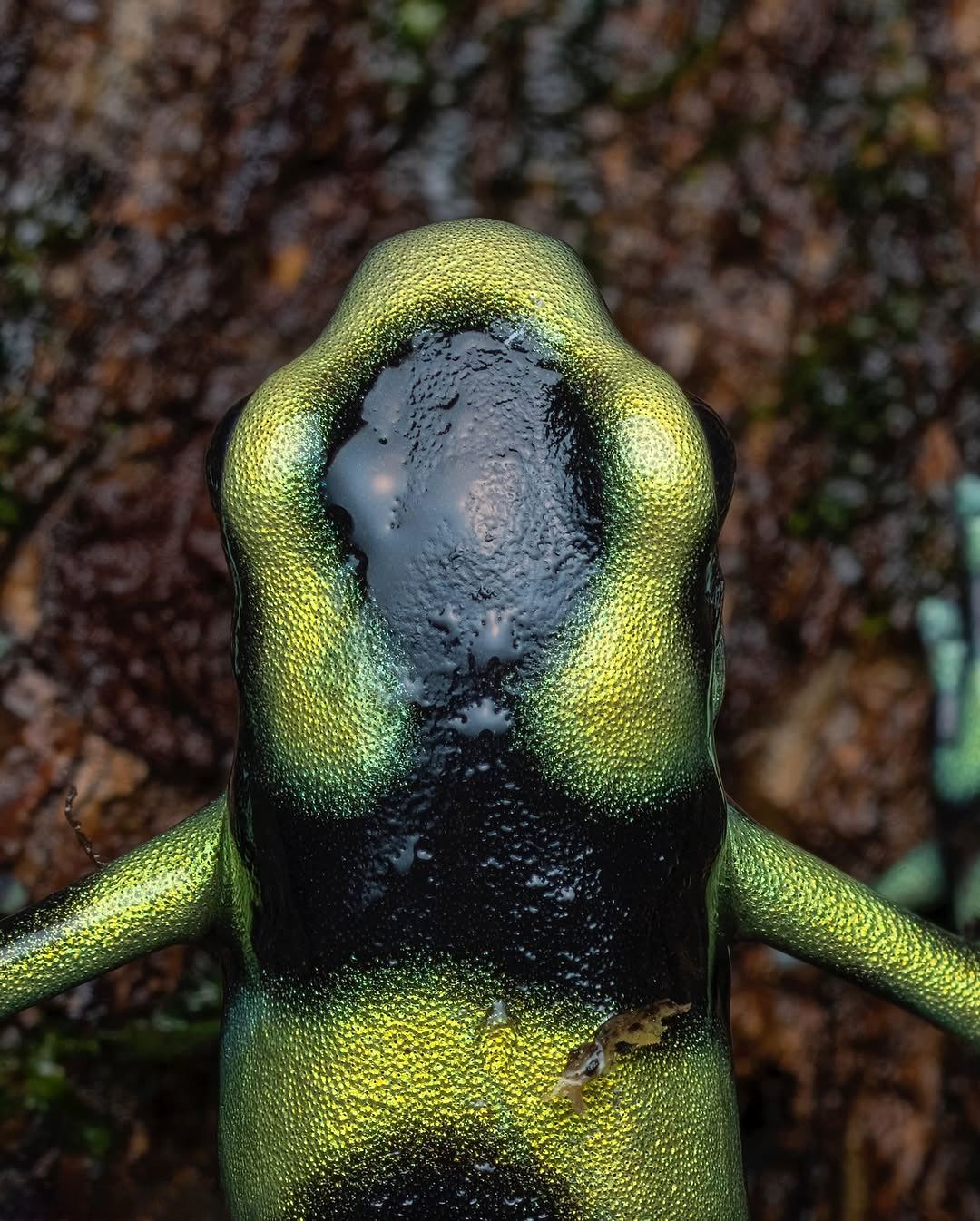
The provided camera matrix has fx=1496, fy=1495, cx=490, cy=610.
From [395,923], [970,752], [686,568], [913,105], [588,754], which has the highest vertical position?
[913,105]

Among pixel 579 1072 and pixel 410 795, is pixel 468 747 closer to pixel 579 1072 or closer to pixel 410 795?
pixel 410 795

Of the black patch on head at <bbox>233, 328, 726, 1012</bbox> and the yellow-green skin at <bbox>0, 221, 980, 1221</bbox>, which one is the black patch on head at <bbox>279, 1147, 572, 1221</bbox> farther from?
the black patch on head at <bbox>233, 328, 726, 1012</bbox>

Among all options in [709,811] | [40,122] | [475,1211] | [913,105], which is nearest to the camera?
[475,1211]

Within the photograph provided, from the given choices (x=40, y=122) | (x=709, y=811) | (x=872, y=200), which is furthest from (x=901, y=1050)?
(x=40, y=122)

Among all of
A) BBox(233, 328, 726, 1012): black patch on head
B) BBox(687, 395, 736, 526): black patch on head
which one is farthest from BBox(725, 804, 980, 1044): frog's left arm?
BBox(687, 395, 736, 526): black patch on head

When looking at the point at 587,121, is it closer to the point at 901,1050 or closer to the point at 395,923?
the point at 395,923

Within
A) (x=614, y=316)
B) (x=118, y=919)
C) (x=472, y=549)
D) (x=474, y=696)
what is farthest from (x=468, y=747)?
(x=614, y=316)
